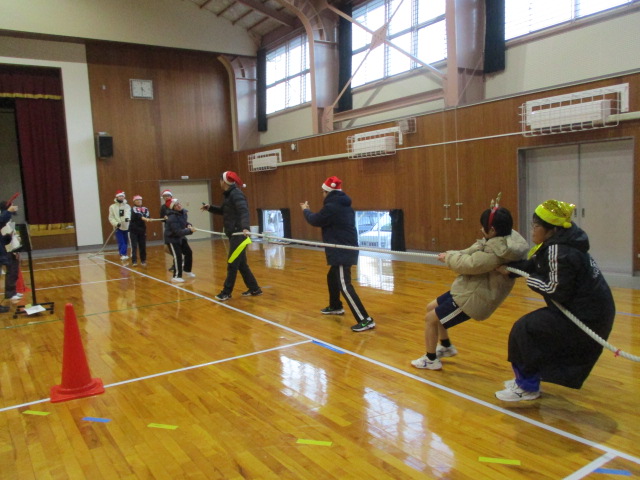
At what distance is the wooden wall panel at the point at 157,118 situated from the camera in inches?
580

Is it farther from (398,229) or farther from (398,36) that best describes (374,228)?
(398,36)

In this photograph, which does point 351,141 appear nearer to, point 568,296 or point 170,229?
point 170,229

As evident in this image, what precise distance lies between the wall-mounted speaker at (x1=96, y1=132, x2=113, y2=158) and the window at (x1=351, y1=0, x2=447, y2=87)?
7.08m

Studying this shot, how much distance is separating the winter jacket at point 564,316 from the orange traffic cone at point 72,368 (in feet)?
9.86

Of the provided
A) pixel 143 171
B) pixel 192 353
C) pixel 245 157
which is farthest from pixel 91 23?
pixel 192 353

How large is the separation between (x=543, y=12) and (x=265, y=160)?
27.1 ft

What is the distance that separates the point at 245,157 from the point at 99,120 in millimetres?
4312

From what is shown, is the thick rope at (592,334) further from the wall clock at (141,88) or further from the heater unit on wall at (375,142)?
the wall clock at (141,88)

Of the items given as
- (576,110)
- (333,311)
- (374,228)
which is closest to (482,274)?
(333,311)

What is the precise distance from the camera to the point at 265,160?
48.4ft

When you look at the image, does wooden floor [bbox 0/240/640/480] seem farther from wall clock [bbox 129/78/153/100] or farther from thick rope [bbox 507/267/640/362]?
wall clock [bbox 129/78/153/100]

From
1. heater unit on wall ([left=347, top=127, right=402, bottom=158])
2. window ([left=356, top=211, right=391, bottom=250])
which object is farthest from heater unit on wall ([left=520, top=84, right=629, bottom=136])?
window ([left=356, top=211, right=391, bottom=250])

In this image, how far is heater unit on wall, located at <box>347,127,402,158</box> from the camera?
10516 mm

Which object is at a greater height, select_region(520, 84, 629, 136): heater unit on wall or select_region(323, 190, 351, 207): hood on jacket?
select_region(520, 84, 629, 136): heater unit on wall
